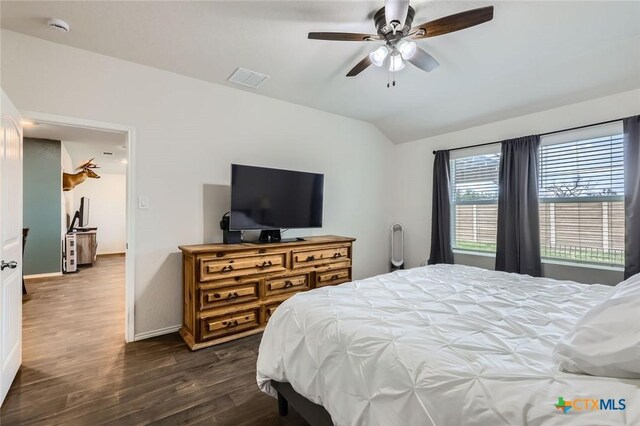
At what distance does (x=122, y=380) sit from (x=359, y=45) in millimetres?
3274

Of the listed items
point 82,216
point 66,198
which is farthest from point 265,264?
point 82,216

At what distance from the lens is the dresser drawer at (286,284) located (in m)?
3.02

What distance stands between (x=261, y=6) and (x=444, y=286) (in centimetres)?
238

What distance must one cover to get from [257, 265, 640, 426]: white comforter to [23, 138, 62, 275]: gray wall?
579 centimetres

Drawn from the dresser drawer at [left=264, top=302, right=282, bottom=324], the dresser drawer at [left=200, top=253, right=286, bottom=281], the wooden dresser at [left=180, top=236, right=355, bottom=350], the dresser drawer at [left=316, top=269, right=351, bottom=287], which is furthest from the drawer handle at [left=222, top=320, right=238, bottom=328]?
the dresser drawer at [left=316, top=269, right=351, bottom=287]

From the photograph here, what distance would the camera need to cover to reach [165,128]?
9.47 ft

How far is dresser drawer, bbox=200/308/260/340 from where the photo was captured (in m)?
2.65

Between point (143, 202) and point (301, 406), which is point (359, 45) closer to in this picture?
point (143, 202)

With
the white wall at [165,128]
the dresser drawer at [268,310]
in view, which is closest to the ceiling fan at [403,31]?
the white wall at [165,128]

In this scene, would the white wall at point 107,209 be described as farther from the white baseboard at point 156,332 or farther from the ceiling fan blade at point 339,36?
the ceiling fan blade at point 339,36

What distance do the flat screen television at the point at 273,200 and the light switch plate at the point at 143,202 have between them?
2.65 feet

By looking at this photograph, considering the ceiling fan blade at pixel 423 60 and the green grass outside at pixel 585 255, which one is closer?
the ceiling fan blade at pixel 423 60

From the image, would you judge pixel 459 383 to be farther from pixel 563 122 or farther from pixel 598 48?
pixel 563 122

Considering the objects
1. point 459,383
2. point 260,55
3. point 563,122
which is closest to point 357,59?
point 260,55
